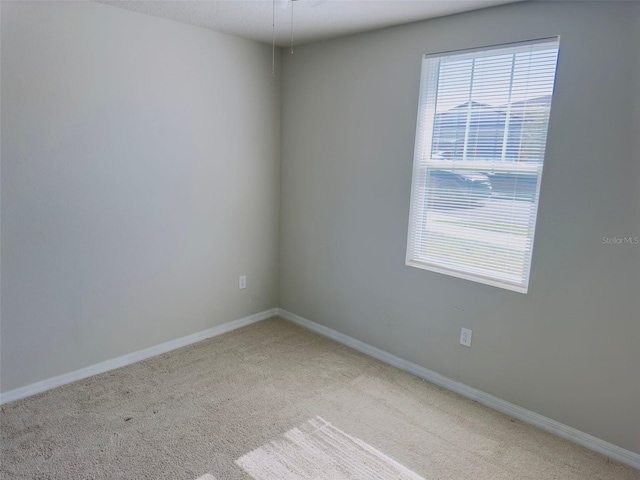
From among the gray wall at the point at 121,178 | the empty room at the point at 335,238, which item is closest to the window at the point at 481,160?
the empty room at the point at 335,238


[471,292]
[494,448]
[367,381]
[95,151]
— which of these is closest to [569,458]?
[494,448]

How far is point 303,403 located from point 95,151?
1988 mm

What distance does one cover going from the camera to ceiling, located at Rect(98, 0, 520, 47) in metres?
2.37

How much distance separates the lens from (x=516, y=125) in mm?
2359

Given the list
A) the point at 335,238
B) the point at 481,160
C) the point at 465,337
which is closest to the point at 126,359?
the point at 335,238

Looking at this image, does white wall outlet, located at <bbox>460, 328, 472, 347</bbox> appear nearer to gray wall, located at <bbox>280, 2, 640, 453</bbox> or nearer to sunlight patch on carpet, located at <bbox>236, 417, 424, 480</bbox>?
gray wall, located at <bbox>280, 2, 640, 453</bbox>

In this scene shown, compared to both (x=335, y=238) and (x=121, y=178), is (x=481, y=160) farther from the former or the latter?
(x=121, y=178)

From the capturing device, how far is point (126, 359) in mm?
2953

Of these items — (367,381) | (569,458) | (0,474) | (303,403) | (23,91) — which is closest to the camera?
(0,474)

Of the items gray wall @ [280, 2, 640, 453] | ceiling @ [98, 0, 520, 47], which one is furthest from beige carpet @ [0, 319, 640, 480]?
ceiling @ [98, 0, 520, 47]

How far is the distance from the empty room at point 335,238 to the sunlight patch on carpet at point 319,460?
1 centimetres

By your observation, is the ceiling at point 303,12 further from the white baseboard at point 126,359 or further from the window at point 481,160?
the white baseboard at point 126,359

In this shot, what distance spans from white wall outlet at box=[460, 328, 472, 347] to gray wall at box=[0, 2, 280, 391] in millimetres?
1816

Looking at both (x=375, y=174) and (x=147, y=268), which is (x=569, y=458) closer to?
(x=375, y=174)
